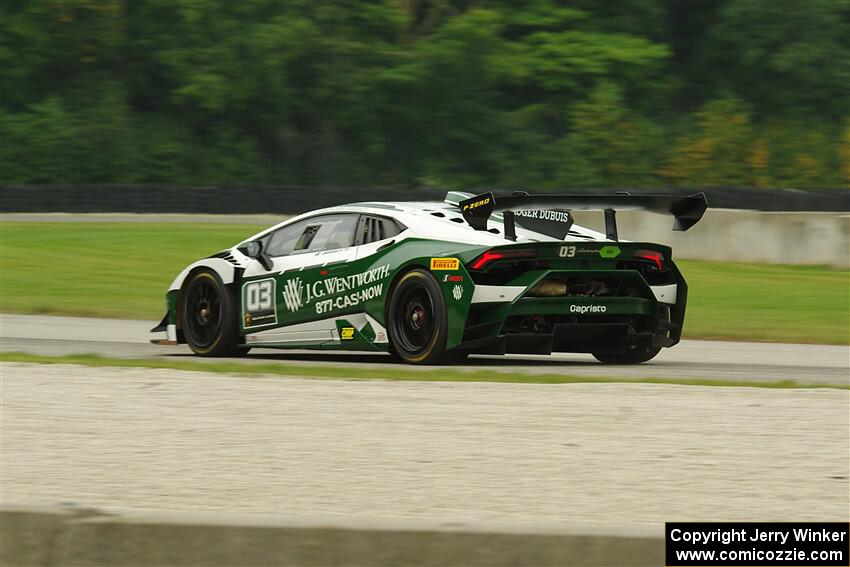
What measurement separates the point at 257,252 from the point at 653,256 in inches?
133

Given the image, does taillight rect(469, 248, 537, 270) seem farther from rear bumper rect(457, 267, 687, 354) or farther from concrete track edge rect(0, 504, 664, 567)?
concrete track edge rect(0, 504, 664, 567)

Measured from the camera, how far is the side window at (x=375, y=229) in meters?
10.9

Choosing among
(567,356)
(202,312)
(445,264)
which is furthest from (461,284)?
(202,312)

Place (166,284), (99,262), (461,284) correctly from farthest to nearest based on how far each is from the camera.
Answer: (99,262) < (166,284) < (461,284)

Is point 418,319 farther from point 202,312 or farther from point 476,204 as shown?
point 202,312

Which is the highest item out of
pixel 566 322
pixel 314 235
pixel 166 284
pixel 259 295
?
pixel 314 235

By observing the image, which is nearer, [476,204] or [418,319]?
[476,204]

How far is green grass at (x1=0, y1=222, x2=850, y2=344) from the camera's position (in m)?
16.8

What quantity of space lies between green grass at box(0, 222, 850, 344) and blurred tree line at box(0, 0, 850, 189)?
22098mm

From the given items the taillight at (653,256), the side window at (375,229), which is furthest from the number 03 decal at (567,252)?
the side window at (375,229)

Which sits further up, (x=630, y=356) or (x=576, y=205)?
(x=576, y=205)

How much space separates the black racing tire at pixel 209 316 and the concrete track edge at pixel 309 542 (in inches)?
288

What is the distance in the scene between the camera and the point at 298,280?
37.4ft

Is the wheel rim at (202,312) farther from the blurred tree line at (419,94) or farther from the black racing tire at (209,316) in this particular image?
the blurred tree line at (419,94)
